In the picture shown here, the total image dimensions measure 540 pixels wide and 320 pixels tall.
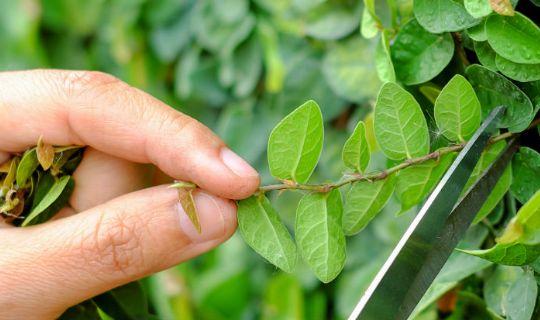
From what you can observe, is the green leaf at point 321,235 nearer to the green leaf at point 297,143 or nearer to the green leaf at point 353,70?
the green leaf at point 297,143

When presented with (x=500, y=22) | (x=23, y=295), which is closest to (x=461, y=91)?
(x=500, y=22)

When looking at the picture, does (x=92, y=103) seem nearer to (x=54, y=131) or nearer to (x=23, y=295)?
(x=54, y=131)

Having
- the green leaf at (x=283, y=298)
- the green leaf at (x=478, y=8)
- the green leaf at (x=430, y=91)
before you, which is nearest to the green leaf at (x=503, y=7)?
the green leaf at (x=478, y=8)

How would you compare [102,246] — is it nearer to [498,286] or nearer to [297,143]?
[297,143]

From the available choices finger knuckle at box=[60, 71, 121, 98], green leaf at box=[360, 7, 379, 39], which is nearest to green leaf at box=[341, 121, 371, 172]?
green leaf at box=[360, 7, 379, 39]

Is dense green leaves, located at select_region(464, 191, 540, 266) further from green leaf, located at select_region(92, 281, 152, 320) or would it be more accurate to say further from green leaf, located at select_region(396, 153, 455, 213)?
green leaf, located at select_region(92, 281, 152, 320)

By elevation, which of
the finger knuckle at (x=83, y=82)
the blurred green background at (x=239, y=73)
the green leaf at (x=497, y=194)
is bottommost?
the blurred green background at (x=239, y=73)

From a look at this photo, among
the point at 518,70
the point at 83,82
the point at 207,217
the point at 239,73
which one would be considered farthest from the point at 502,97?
the point at 239,73
